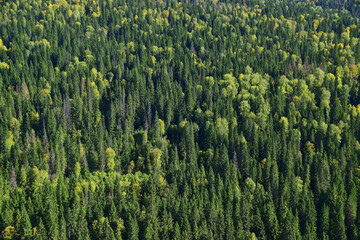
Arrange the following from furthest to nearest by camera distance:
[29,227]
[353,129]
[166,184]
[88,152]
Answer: [353,129], [88,152], [166,184], [29,227]

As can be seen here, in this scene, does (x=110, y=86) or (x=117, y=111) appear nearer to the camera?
(x=117, y=111)

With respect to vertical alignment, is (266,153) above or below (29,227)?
below

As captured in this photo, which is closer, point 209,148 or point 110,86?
point 209,148

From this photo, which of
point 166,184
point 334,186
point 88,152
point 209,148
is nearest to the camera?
point 334,186

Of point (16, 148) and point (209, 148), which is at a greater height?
point (16, 148)

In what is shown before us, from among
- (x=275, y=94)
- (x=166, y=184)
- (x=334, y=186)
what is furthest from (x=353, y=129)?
(x=166, y=184)

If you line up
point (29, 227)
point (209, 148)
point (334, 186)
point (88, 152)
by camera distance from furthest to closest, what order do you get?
point (209, 148), point (88, 152), point (334, 186), point (29, 227)

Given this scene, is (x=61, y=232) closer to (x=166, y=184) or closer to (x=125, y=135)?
(x=166, y=184)

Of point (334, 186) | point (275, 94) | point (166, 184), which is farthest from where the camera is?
point (275, 94)

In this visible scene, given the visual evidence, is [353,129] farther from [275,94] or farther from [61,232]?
[61,232]

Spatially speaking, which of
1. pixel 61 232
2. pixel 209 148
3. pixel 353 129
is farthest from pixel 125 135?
pixel 353 129
